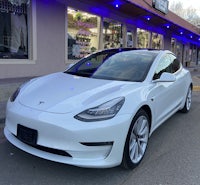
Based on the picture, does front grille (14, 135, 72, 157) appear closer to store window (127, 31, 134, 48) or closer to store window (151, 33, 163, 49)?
store window (127, 31, 134, 48)

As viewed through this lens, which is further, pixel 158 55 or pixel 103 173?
pixel 158 55

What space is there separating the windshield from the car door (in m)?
0.25

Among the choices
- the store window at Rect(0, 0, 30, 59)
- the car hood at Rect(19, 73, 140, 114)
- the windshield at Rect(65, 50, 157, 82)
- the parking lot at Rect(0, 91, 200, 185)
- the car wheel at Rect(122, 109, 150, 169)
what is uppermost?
the store window at Rect(0, 0, 30, 59)

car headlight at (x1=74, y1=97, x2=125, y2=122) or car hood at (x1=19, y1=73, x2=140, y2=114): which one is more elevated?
car hood at (x1=19, y1=73, x2=140, y2=114)

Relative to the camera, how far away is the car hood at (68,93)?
121 inches

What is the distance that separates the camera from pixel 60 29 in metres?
9.18

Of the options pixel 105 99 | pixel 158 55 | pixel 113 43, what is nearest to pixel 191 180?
pixel 105 99

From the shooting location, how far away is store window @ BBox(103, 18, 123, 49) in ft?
39.5

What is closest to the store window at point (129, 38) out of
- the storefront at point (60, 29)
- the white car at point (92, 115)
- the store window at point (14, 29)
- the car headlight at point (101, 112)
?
the storefront at point (60, 29)

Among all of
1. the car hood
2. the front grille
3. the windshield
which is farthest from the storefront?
the front grille

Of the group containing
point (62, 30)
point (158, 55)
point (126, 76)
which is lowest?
point (126, 76)

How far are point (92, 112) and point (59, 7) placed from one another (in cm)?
690

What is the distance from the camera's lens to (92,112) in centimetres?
296

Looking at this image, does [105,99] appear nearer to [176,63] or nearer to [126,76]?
[126,76]
